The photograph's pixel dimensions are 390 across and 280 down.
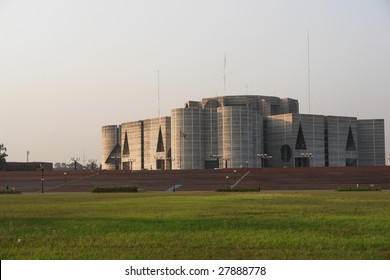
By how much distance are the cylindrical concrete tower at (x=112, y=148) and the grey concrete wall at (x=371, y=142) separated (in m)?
57.5

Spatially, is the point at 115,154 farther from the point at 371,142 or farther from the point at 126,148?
the point at 371,142

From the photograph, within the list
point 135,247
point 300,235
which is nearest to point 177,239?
point 135,247

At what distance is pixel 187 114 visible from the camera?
381 feet

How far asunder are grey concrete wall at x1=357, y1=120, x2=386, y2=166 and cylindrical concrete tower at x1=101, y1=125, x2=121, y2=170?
189ft

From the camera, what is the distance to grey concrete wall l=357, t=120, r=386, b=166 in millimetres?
124062

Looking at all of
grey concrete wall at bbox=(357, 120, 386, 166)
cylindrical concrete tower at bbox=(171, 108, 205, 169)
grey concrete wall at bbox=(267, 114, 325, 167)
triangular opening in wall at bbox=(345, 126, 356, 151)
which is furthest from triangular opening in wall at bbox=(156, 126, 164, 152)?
grey concrete wall at bbox=(357, 120, 386, 166)

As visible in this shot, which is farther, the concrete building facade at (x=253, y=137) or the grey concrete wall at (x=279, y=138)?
the grey concrete wall at (x=279, y=138)

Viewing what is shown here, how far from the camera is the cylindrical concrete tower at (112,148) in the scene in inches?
5551

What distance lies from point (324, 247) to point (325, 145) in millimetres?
114532

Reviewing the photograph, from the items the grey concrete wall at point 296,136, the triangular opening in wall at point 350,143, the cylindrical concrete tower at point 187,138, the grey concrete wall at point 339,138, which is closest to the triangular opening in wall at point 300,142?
the grey concrete wall at point 296,136

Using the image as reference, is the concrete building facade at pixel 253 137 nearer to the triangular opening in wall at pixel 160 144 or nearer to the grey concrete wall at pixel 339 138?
the grey concrete wall at pixel 339 138

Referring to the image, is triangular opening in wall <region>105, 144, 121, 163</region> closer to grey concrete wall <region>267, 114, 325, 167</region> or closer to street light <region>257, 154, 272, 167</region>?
street light <region>257, 154, 272, 167</region>

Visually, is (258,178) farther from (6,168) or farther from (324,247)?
(6,168)

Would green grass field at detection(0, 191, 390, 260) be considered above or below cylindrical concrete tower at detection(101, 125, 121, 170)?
below
